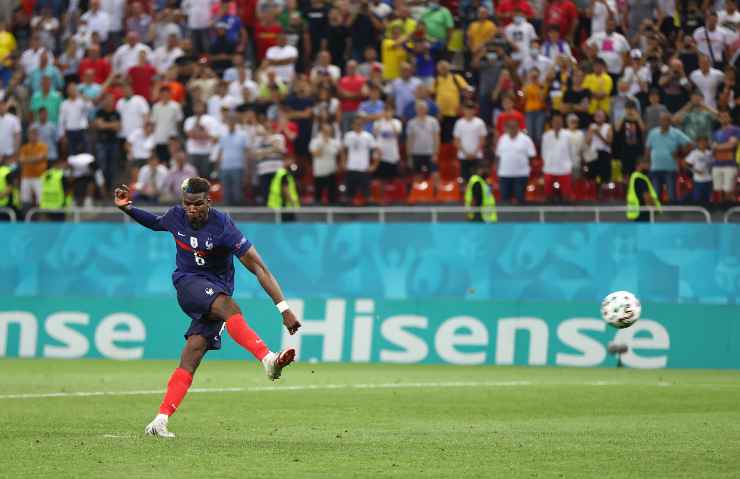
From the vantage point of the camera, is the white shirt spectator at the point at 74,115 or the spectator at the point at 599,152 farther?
the white shirt spectator at the point at 74,115

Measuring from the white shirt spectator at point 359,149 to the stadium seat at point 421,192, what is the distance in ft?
3.20

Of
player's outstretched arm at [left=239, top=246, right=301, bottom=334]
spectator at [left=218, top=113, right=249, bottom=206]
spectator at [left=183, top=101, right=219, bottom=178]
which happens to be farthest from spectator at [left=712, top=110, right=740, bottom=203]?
player's outstretched arm at [left=239, top=246, right=301, bottom=334]

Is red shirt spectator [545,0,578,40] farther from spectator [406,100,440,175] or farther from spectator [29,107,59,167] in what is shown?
spectator [29,107,59,167]

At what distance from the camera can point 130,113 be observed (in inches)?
1149

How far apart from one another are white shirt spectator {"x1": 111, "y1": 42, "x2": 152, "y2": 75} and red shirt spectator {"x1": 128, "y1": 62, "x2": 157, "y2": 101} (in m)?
0.32

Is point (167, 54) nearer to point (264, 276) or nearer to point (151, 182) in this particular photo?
point (151, 182)

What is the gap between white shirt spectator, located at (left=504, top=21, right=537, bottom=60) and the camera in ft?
93.3

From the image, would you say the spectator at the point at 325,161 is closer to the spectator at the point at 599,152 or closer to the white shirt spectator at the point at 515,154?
the white shirt spectator at the point at 515,154

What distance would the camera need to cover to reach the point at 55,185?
91.0 feet

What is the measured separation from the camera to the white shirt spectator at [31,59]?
31062mm

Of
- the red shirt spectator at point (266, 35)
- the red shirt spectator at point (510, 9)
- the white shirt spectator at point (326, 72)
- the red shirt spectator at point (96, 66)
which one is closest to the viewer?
the white shirt spectator at point (326, 72)

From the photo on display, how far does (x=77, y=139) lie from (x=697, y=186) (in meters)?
12.6

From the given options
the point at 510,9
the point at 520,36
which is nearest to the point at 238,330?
the point at 520,36

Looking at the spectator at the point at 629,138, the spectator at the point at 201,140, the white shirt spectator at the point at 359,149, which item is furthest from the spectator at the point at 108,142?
the spectator at the point at 629,138
